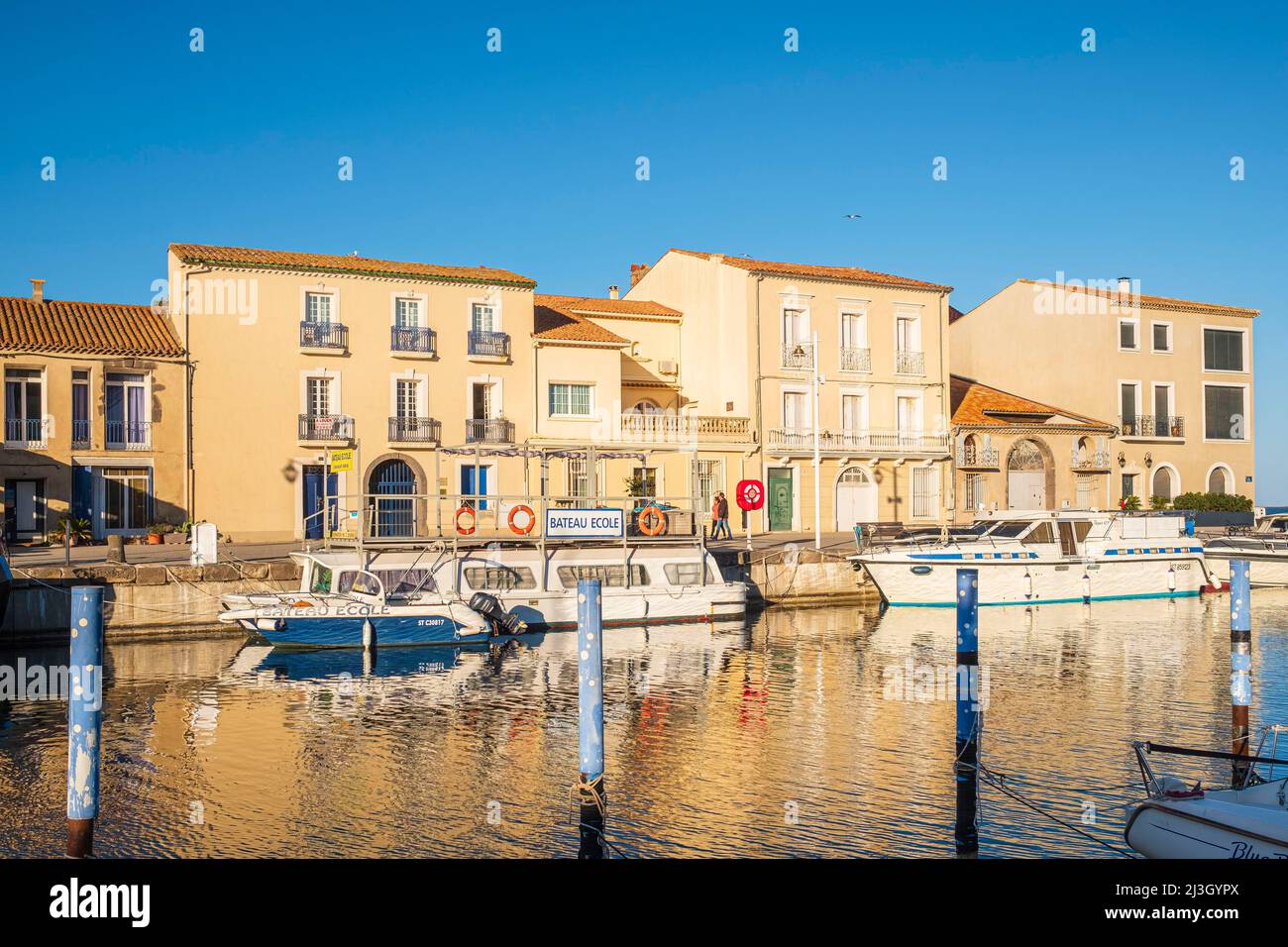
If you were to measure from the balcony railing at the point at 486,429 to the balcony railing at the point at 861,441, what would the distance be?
1019cm

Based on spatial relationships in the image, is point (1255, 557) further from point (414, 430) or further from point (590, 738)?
point (590, 738)

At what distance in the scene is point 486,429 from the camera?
130 feet

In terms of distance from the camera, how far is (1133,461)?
50.7m

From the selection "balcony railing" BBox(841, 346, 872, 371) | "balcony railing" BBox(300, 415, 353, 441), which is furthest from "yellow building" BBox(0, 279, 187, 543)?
"balcony railing" BBox(841, 346, 872, 371)

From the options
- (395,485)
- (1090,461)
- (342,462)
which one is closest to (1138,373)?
(1090,461)

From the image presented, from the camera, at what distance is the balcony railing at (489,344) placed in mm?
39656

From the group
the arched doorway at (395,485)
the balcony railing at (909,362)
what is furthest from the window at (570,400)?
the balcony railing at (909,362)

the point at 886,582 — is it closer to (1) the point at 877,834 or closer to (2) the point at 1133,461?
(1) the point at 877,834

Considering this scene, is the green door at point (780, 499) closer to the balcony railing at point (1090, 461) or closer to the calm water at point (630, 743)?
the balcony railing at point (1090, 461)

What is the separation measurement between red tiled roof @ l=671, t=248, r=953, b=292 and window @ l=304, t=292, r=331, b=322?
15186 mm

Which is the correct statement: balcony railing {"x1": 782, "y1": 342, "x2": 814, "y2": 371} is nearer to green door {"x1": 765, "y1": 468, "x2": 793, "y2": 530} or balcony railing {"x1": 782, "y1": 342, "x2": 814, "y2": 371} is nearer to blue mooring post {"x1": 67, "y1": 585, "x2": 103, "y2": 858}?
green door {"x1": 765, "y1": 468, "x2": 793, "y2": 530}

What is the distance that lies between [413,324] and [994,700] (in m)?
26.5
